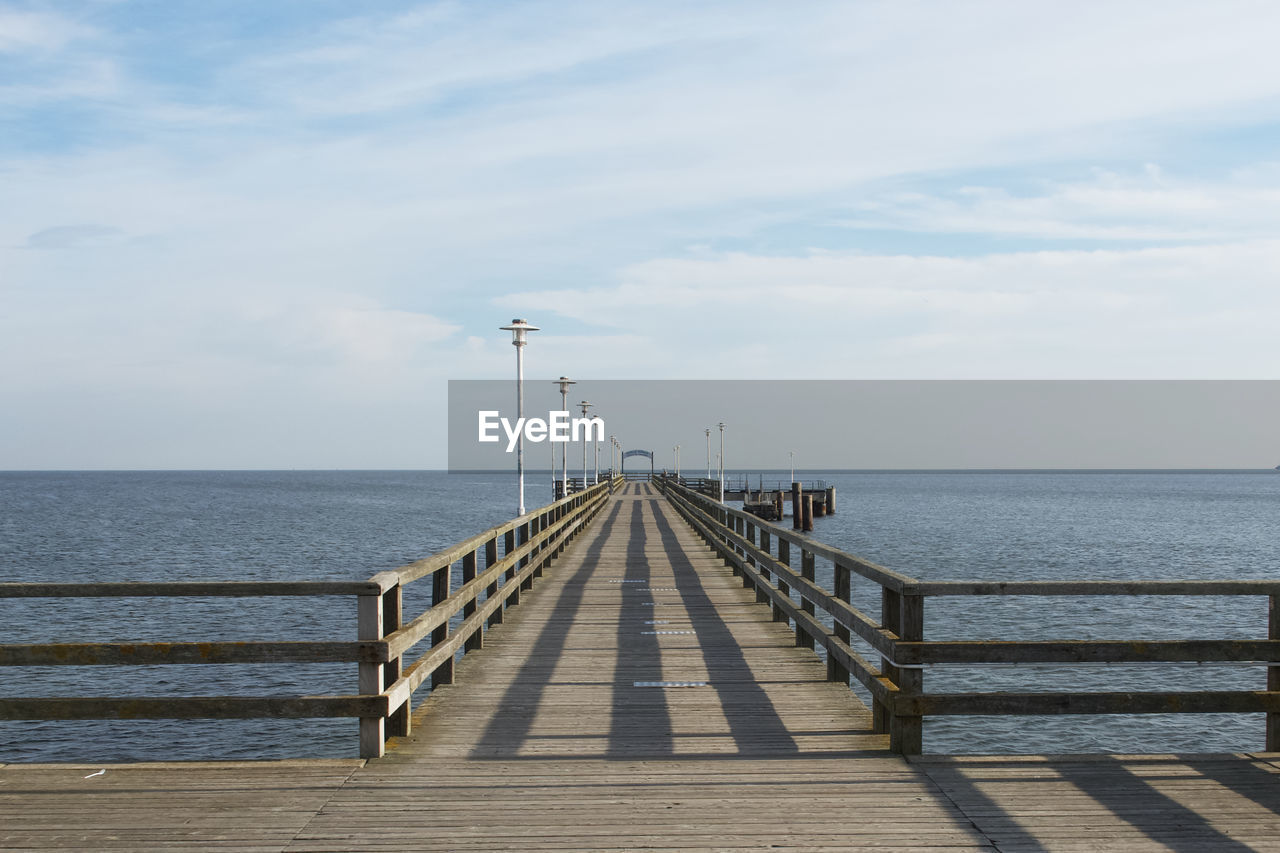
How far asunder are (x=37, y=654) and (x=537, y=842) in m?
3.23

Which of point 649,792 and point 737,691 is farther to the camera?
point 737,691

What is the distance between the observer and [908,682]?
5.95 m

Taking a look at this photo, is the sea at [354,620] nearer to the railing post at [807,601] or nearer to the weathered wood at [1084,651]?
the railing post at [807,601]

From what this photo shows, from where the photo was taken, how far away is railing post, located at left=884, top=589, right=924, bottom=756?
19.3ft

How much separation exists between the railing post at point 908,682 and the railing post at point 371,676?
3026 millimetres

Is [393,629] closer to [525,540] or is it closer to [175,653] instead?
[175,653]

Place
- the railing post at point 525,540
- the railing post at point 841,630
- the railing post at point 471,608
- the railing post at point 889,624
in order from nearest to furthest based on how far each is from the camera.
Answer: the railing post at point 889,624
the railing post at point 841,630
the railing post at point 471,608
the railing post at point 525,540

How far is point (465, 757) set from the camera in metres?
6.06

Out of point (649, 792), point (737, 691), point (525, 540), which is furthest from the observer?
point (525, 540)

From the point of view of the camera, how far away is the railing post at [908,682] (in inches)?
231

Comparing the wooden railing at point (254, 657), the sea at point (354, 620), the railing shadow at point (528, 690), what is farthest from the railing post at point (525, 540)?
the wooden railing at point (254, 657)

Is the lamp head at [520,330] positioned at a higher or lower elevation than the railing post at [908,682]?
higher

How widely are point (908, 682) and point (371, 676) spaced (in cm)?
314

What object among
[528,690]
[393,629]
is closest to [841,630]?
[528,690]
